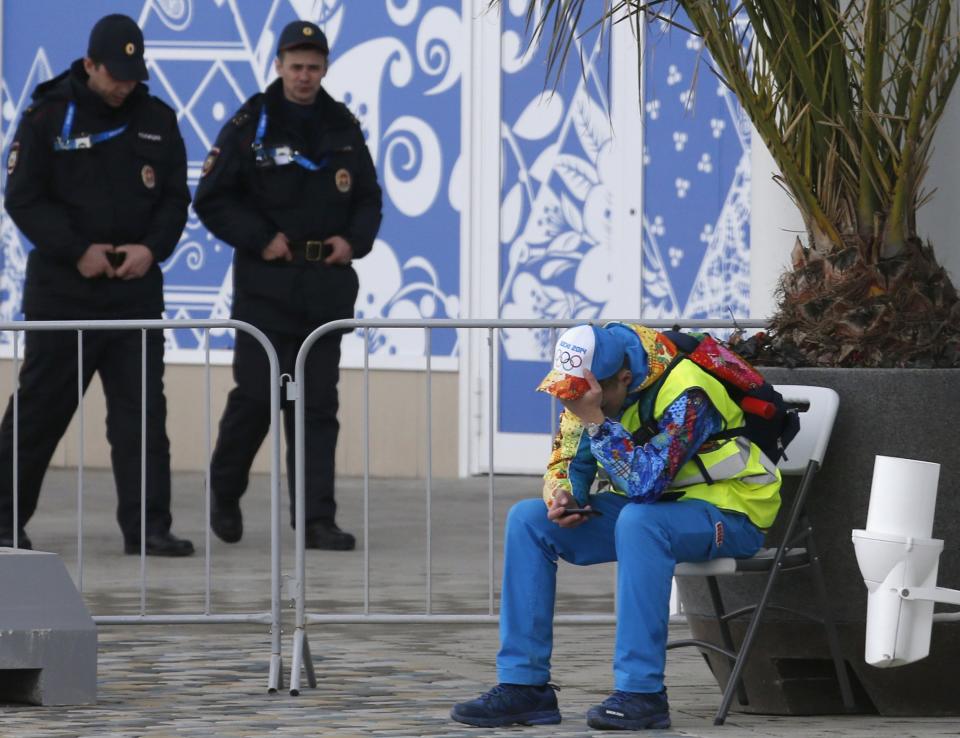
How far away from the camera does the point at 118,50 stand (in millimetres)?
8336

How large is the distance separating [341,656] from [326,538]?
2.14 metres

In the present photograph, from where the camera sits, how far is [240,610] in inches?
289

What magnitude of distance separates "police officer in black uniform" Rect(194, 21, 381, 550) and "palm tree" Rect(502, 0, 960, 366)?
324cm

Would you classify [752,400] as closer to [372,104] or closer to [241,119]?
[241,119]

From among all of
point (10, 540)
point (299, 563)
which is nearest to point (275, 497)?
point (299, 563)

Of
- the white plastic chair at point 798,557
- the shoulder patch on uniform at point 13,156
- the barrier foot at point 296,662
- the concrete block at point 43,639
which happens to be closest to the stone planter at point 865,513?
the white plastic chair at point 798,557

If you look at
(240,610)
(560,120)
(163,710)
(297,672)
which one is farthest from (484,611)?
(560,120)

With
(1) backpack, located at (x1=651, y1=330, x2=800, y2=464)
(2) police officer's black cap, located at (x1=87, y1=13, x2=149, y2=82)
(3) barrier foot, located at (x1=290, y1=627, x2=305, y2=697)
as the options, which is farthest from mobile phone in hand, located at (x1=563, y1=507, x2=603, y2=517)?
(2) police officer's black cap, located at (x1=87, y1=13, x2=149, y2=82)

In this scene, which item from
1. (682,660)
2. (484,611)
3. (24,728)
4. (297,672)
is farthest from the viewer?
(484,611)

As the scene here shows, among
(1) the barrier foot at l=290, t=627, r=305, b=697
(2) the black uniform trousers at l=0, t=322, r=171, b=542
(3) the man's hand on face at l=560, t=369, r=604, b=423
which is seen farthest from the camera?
(2) the black uniform trousers at l=0, t=322, r=171, b=542

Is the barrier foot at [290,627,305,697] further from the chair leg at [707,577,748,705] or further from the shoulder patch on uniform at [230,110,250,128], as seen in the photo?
the shoulder patch on uniform at [230,110,250,128]

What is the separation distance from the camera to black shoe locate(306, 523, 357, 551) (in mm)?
8633

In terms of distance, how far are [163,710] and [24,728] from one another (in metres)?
0.38

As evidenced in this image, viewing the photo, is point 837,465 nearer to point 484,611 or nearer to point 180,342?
point 484,611
